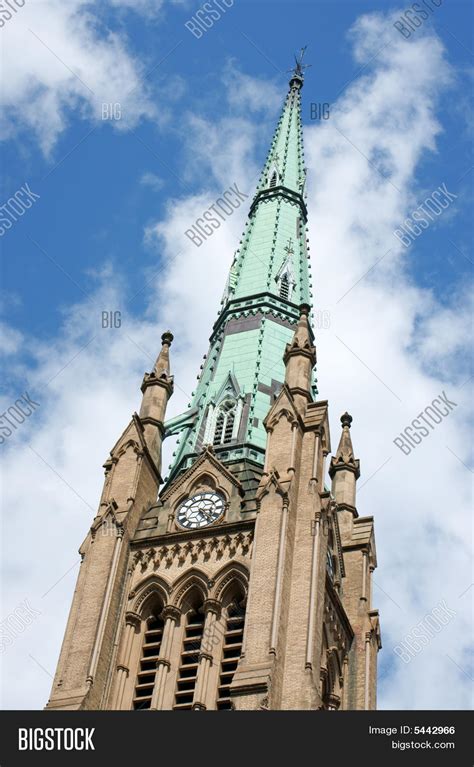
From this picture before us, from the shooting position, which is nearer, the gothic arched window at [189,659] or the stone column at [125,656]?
the gothic arched window at [189,659]

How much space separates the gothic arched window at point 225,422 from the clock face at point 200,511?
5.65 metres

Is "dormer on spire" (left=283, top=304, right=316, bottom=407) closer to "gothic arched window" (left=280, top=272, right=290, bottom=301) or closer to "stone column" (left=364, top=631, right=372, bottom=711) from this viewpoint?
"stone column" (left=364, top=631, right=372, bottom=711)

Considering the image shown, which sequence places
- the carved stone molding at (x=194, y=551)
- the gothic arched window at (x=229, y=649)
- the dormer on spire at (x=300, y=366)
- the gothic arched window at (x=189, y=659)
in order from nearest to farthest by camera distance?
the gothic arched window at (x=229, y=649)
the gothic arched window at (x=189, y=659)
the carved stone molding at (x=194, y=551)
the dormer on spire at (x=300, y=366)

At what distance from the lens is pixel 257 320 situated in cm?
6538

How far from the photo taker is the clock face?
5175 centimetres

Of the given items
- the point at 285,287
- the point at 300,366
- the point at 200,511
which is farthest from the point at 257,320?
the point at 200,511

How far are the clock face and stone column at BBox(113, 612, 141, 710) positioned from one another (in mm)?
4073

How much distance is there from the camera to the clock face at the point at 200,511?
5175 centimetres

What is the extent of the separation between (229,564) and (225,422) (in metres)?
11.2

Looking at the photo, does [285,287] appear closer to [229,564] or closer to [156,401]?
[156,401]

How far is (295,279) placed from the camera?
68.7 meters

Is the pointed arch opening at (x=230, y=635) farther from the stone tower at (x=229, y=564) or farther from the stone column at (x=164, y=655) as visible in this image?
the stone column at (x=164, y=655)

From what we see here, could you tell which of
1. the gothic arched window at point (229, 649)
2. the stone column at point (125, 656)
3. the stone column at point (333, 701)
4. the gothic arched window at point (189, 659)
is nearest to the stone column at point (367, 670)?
the stone column at point (333, 701)
